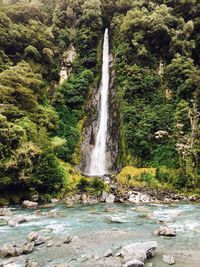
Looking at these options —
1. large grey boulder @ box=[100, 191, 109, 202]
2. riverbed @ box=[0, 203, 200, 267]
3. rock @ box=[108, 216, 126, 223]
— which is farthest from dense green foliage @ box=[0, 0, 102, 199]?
rock @ box=[108, 216, 126, 223]

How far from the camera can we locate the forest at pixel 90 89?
102 ft

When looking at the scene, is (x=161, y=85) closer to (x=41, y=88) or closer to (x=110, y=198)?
(x=41, y=88)

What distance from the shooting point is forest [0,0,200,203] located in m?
31.2

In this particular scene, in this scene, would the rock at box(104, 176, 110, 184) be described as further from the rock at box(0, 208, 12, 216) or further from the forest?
the rock at box(0, 208, 12, 216)

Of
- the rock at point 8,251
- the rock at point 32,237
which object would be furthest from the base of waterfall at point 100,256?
the rock at point 32,237

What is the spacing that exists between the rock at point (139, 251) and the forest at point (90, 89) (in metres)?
16.6

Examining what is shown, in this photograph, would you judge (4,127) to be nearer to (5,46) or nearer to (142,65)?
(5,46)

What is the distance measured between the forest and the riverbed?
5227 millimetres

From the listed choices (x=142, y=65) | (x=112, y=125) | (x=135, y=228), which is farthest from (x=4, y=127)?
(x=142, y=65)

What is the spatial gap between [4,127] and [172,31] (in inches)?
1277

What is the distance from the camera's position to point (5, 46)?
48.8m

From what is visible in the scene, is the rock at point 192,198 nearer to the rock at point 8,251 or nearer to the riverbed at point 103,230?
the riverbed at point 103,230

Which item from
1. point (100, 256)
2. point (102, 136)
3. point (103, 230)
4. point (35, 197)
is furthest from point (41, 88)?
point (100, 256)

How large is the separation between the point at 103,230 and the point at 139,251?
558 centimetres
